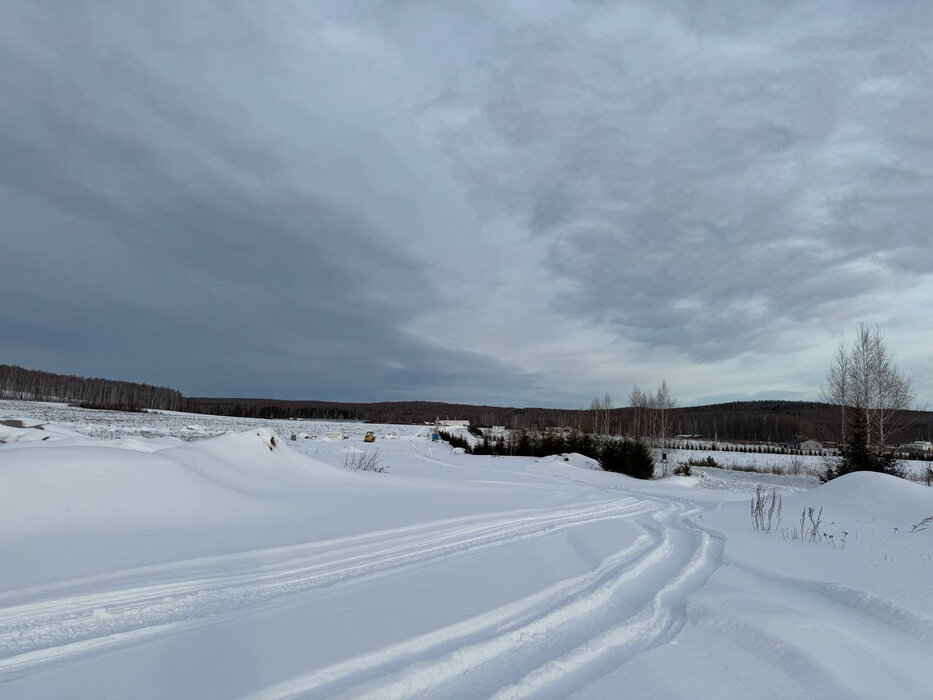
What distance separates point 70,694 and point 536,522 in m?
5.98

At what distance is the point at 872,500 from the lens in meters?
9.11

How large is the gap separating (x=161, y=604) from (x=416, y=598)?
1799mm

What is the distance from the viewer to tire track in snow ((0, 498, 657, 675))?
2.98 metres

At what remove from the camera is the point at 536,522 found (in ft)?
24.8

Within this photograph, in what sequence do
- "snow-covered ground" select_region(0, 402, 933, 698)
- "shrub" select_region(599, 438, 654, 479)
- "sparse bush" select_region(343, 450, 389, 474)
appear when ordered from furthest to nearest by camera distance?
"shrub" select_region(599, 438, 654, 479) → "sparse bush" select_region(343, 450, 389, 474) → "snow-covered ground" select_region(0, 402, 933, 698)

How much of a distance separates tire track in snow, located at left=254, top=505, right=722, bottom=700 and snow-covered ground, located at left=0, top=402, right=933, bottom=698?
15mm

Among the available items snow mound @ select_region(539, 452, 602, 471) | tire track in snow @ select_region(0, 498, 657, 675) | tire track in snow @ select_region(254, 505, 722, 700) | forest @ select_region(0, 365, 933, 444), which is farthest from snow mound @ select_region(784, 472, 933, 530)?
forest @ select_region(0, 365, 933, 444)

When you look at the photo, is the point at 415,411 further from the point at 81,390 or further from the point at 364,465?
the point at 364,465

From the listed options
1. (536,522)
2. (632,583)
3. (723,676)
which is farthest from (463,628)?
(536,522)

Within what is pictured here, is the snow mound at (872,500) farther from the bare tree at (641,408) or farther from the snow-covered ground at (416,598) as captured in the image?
the bare tree at (641,408)

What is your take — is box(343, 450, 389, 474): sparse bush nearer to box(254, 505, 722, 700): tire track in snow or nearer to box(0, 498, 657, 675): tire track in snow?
box(0, 498, 657, 675): tire track in snow

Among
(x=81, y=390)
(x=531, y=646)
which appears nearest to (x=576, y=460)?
(x=531, y=646)

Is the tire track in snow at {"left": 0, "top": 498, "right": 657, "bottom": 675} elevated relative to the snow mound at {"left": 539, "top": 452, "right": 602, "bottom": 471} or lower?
elevated

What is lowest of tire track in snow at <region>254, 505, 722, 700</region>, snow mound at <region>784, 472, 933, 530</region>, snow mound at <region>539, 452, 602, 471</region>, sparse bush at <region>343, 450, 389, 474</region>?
snow mound at <region>539, 452, 602, 471</region>
